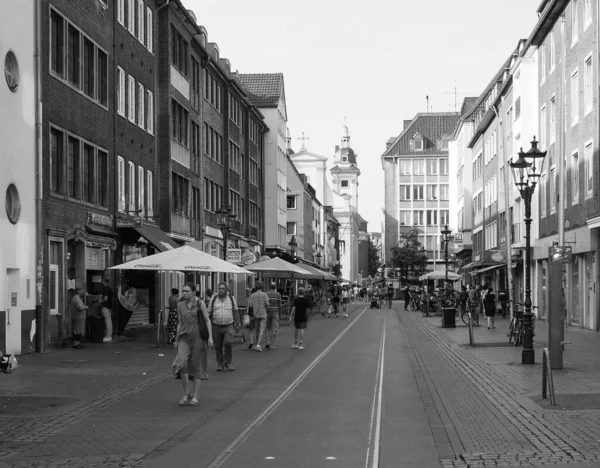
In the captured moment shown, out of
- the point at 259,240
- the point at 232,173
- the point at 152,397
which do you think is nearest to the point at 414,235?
the point at 259,240

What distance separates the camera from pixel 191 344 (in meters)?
14.5

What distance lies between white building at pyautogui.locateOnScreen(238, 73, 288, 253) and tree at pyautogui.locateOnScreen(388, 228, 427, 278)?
1212 inches

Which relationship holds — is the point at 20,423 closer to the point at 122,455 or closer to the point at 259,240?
the point at 122,455

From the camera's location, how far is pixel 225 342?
1981 cm

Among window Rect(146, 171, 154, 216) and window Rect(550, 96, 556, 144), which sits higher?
window Rect(550, 96, 556, 144)

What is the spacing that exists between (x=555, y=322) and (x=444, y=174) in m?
119

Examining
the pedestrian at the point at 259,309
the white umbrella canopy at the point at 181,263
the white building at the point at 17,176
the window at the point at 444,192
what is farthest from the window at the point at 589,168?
the window at the point at 444,192

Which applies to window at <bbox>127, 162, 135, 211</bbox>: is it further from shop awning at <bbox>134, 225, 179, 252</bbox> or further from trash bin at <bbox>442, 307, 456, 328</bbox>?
trash bin at <bbox>442, 307, 456, 328</bbox>

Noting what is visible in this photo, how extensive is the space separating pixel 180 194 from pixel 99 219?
1322 cm

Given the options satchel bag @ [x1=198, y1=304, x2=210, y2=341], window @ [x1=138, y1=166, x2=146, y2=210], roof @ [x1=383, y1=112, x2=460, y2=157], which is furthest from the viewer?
roof @ [x1=383, y1=112, x2=460, y2=157]

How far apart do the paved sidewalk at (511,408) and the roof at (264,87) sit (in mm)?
51176

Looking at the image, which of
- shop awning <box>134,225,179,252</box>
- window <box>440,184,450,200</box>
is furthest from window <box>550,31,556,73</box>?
window <box>440,184,450,200</box>

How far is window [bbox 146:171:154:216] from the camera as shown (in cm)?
3809

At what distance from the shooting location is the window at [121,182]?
33375mm
